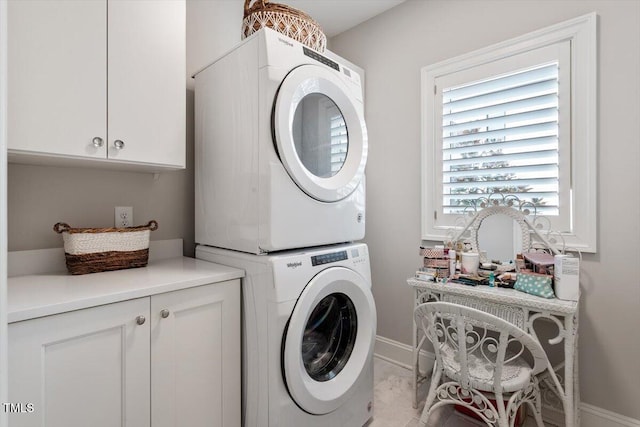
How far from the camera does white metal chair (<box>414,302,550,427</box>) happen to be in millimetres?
1185

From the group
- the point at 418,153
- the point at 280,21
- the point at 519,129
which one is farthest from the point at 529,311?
the point at 280,21

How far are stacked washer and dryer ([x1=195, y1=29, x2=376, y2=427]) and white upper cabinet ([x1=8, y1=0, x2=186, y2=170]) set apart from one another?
25 cm

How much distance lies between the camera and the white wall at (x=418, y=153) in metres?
1.51

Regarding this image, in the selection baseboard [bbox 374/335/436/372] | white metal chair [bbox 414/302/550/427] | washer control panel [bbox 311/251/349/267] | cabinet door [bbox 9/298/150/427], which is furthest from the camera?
baseboard [bbox 374/335/436/372]

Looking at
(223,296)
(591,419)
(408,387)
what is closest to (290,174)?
(223,296)

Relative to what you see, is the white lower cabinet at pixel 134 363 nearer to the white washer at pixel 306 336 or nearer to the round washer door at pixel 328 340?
the white washer at pixel 306 336

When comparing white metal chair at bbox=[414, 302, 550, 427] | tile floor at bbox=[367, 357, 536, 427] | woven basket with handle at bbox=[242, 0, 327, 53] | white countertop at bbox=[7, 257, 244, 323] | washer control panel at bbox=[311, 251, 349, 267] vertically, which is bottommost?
tile floor at bbox=[367, 357, 536, 427]

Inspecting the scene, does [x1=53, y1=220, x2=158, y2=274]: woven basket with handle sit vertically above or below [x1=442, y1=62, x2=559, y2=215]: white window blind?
below

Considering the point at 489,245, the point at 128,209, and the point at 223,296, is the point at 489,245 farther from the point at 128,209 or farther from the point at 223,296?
the point at 128,209

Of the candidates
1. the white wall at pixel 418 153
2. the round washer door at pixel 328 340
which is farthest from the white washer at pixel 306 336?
the white wall at pixel 418 153

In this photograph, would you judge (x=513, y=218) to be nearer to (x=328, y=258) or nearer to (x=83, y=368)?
(x=328, y=258)

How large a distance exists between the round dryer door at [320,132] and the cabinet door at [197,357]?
0.59 meters

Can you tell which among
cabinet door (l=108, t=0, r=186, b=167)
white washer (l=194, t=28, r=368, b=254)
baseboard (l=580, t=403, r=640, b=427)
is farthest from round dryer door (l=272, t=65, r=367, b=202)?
baseboard (l=580, t=403, r=640, b=427)

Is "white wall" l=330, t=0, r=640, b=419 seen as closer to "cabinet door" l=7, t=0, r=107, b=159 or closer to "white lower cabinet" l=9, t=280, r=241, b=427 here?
"white lower cabinet" l=9, t=280, r=241, b=427
